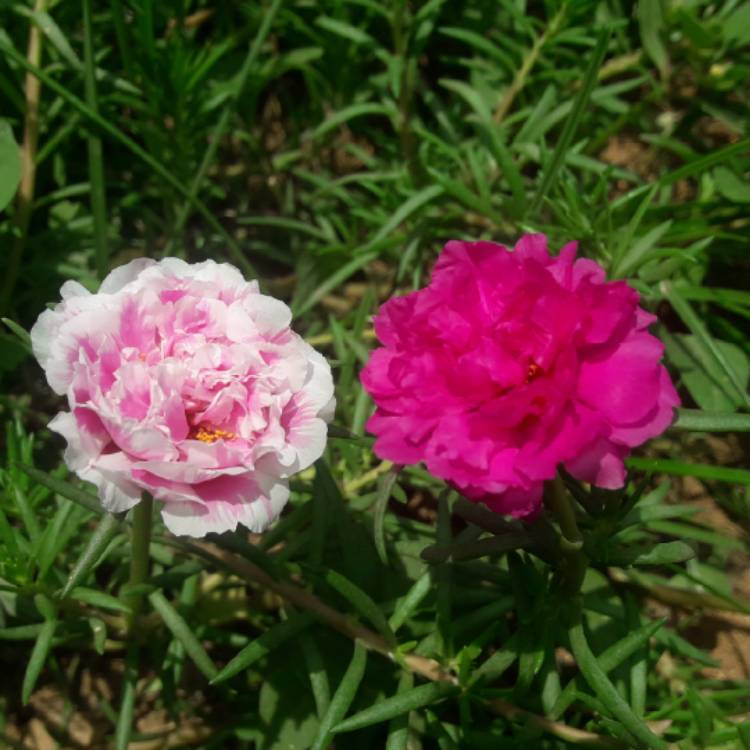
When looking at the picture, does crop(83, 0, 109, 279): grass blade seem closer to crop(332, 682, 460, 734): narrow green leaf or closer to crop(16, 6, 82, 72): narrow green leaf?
crop(16, 6, 82, 72): narrow green leaf

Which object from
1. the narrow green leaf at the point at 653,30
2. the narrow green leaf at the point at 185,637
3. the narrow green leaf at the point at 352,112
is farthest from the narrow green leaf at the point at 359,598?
the narrow green leaf at the point at 653,30

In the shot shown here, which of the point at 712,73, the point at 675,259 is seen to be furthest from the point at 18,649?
the point at 712,73

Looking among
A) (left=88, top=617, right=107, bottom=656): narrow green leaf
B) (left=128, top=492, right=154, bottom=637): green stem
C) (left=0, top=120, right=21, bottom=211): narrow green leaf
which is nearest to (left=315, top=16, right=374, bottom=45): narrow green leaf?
(left=0, top=120, right=21, bottom=211): narrow green leaf

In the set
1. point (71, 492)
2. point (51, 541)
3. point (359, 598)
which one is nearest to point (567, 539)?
point (359, 598)

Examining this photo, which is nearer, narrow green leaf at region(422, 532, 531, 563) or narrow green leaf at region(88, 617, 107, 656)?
narrow green leaf at region(422, 532, 531, 563)

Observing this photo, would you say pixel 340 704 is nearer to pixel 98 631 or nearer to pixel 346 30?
pixel 98 631

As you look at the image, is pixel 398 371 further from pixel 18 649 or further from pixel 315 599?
pixel 18 649

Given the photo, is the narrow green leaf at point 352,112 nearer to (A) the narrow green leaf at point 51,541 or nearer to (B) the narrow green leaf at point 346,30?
(B) the narrow green leaf at point 346,30
